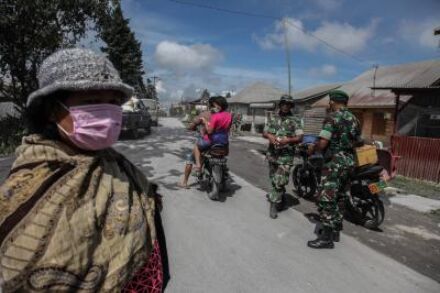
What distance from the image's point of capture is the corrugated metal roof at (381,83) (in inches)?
754

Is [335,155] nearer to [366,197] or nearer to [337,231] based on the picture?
[337,231]

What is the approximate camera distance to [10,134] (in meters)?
12.8

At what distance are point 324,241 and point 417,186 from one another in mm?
5901

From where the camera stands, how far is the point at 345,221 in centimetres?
594

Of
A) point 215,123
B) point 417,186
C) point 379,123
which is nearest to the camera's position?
point 215,123

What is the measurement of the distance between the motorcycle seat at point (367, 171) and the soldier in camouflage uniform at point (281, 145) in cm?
102

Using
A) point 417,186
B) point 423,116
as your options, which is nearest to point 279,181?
point 417,186

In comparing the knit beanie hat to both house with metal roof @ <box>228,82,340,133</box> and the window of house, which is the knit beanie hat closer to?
the window of house

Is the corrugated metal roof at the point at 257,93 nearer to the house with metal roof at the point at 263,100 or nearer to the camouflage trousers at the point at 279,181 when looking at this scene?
the house with metal roof at the point at 263,100

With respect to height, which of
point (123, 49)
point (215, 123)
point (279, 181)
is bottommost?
point (279, 181)

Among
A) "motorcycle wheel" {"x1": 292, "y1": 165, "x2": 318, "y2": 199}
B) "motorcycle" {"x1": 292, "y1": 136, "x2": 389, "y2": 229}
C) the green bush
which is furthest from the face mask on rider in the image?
the green bush

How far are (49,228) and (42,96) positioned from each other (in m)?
0.51

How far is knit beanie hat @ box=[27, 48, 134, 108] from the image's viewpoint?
1341mm

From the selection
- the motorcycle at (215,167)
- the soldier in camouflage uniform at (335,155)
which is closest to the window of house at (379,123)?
the motorcycle at (215,167)
